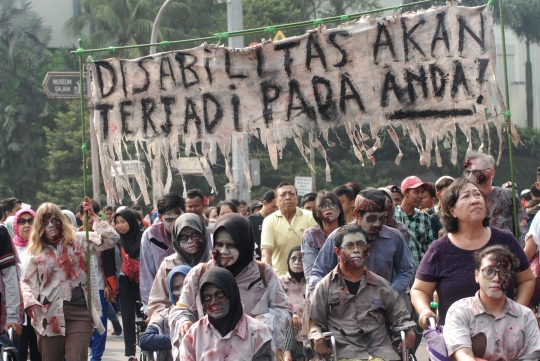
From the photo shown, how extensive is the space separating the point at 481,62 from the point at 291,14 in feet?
123

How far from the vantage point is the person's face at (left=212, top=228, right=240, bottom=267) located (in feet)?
18.7

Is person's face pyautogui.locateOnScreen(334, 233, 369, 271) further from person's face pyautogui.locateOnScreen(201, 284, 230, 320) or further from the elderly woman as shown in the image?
person's face pyautogui.locateOnScreen(201, 284, 230, 320)

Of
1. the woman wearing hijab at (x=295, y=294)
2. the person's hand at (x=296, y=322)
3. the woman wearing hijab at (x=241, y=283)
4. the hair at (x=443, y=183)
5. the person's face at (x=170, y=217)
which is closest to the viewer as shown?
the woman wearing hijab at (x=241, y=283)

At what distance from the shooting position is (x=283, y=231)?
345 inches

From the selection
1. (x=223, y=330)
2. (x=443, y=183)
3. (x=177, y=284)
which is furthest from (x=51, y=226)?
(x=443, y=183)

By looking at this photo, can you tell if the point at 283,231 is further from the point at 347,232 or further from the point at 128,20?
the point at 128,20

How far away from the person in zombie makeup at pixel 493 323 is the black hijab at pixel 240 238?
1343 millimetres

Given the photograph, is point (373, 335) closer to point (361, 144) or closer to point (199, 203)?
point (361, 144)

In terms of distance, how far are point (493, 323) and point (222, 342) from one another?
1.57 metres

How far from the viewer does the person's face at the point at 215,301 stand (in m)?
5.34

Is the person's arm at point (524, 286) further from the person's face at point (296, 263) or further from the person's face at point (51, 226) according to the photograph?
the person's face at point (51, 226)

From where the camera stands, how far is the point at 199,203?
366 inches

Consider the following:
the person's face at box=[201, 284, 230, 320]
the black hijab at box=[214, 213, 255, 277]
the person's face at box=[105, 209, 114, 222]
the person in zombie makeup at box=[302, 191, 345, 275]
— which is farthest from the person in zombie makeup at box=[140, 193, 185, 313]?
the person's face at box=[105, 209, 114, 222]

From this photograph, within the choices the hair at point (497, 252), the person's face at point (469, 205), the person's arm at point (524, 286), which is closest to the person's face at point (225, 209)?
the person's face at point (469, 205)
